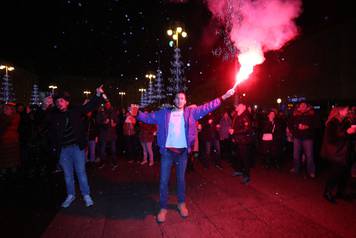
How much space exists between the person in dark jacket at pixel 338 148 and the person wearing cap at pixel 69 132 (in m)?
4.75

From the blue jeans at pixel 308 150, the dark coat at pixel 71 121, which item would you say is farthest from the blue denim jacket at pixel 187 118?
the blue jeans at pixel 308 150

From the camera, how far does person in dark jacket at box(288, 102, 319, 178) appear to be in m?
8.29

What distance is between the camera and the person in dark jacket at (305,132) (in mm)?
8289

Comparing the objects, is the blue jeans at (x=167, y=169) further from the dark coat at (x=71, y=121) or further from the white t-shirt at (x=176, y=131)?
the dark coat at (x=71, y=121)

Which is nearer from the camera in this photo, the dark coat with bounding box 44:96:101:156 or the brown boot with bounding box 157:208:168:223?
the brown boot with bounding box 157:208:168:223

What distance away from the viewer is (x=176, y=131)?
5.22m

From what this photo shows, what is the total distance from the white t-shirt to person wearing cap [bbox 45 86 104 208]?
61.7 inches

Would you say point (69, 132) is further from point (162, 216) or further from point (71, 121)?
point (162, 216)

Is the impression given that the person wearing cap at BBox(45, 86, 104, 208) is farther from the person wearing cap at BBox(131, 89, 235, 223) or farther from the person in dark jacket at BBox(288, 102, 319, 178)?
the person in dark jacket at BBox(288, 102, 319, 178)

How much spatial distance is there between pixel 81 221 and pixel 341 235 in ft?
13.6

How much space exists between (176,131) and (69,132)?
215cm

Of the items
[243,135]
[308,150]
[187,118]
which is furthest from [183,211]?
[308,150]

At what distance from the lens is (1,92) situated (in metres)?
30.9

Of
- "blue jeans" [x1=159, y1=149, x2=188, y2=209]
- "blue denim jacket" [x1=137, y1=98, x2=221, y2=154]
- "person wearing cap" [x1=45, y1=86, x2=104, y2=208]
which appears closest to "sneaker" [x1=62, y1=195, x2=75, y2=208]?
"person wearing cap" [x1=45, y1=86, x2=104, y2=208]
